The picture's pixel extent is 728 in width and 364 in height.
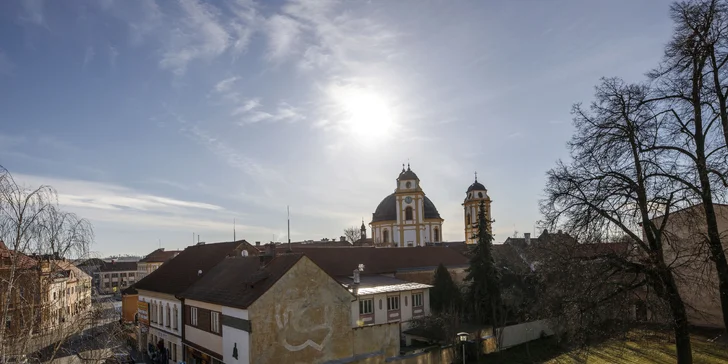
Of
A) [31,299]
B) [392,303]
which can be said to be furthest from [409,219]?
[31,299]

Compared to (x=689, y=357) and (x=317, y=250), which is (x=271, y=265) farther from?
(x=317, y=250)

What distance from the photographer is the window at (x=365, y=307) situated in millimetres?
35347

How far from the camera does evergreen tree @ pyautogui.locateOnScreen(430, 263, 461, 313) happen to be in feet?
126

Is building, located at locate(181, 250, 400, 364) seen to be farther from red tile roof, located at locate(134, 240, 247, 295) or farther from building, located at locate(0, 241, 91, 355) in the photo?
building, located at locate(0, 241, 91, 355)

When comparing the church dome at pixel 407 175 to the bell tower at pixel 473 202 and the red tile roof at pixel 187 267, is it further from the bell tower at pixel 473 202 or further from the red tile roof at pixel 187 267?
the red tile roof at pixel 187 267

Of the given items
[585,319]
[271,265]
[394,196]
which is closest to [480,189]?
[394,196]

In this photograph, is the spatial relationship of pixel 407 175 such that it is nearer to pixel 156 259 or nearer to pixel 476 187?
pixel 476 187

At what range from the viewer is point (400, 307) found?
3775 cm

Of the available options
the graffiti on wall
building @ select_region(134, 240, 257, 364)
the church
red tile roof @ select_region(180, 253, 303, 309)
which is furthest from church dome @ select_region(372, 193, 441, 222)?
the graffiti on wall

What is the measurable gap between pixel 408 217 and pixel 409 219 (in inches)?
12.9

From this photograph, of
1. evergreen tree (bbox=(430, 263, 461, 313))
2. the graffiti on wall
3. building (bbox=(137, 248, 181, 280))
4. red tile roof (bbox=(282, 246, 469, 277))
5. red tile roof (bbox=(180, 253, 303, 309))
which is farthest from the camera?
building (bbox=(137, 248, 181, 280))

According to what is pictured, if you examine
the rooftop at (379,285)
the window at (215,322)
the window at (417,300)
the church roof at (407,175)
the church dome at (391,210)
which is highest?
the church roof at (407,175)

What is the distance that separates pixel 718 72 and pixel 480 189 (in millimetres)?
62473

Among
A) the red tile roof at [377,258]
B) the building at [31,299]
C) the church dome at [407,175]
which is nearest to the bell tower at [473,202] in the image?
the church dome at [407,175]
